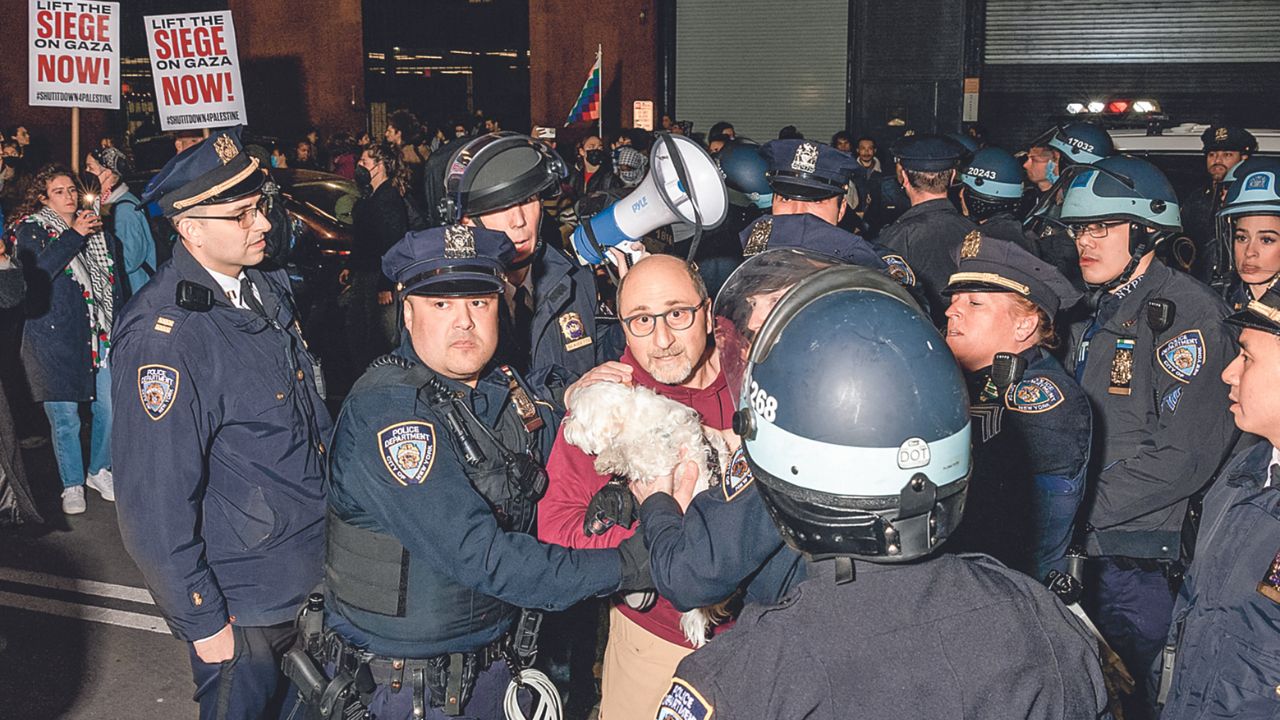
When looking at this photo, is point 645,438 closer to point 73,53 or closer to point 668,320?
point 668,320

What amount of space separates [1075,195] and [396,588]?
344 centimetres

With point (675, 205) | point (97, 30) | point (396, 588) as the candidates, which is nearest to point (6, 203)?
point (97, 30)

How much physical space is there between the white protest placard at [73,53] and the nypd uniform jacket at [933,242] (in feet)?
18.8

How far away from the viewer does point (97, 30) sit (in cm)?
776

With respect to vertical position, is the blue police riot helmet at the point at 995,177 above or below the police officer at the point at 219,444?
above

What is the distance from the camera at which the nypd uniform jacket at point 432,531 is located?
9.27ft

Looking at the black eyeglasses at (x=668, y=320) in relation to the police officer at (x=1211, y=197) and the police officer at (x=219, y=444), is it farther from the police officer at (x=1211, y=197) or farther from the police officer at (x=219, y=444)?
the police officer at (x=1211, y=197)

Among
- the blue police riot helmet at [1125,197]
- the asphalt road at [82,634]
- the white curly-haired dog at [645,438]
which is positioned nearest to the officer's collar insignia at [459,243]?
the white curly-haired dog at [645,438]

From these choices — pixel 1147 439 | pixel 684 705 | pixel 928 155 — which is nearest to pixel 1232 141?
pixel 928 155

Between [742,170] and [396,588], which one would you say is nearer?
[396,588]

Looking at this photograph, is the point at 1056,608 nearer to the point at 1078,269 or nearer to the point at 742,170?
the point at 1078,269

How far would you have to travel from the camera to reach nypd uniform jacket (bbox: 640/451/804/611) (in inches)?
90.0

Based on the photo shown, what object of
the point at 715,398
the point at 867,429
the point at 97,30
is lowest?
the point at 715,398

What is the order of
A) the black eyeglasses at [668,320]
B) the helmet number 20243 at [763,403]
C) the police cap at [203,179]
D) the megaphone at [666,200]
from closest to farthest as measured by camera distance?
the helmet number 20243 at [763,403] < the black eyeglasses at [668,320] < the police cap at [203,179] < the megaphone at [666,200]
